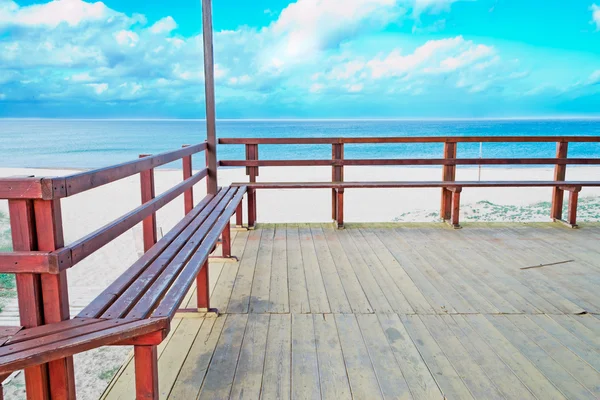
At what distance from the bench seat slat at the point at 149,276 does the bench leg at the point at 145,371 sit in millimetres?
137

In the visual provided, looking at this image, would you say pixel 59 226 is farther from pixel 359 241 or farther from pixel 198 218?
pixel 359 241

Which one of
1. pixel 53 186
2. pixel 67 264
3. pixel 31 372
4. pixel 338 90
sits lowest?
pixel 31 372

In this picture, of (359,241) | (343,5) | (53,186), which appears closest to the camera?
(53,186)

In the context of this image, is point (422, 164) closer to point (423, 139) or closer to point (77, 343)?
point (423, 139)

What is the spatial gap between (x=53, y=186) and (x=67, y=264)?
9.2 inches

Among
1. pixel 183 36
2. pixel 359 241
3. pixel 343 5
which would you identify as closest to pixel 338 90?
pixel 343 5

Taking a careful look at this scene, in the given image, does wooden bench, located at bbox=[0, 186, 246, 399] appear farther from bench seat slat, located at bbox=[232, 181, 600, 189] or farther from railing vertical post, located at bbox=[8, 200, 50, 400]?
bench seat slat, located at bbox=[232, 181, 600, 189]

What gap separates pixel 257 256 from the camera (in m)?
3.97

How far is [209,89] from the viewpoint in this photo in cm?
404

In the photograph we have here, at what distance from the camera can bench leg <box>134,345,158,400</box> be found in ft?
4.94

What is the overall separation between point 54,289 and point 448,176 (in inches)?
174

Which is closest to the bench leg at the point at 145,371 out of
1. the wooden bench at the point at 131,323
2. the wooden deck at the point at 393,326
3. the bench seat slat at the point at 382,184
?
the wooden bench at the point at 131,323

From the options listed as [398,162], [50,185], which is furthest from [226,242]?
[50,185]

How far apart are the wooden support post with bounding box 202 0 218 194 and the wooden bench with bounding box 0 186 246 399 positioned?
6.82ft
